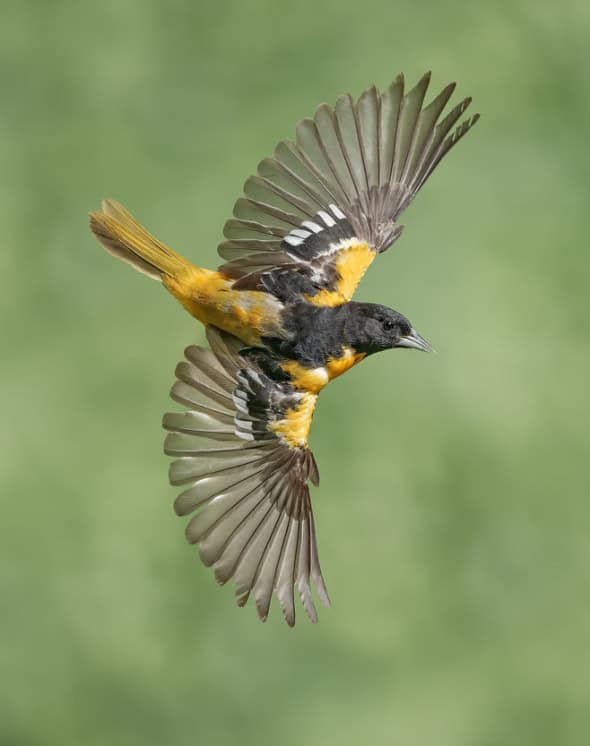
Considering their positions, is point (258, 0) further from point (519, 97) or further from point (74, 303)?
point (74, 303)

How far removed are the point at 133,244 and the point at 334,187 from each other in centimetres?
82

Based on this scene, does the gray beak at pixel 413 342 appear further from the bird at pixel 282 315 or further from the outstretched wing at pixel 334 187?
the outstretched wing at pixel 334 187

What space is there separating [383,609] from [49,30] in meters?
4.34

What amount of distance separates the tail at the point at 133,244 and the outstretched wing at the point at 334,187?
0.69 feet

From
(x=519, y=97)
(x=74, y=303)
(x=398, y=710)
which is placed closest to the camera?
(x=398, y=710)

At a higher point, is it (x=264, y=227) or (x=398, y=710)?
(x=264, y=227)

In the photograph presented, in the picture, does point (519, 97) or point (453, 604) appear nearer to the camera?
point (453, 604)

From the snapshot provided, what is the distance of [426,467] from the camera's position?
27.0 feet

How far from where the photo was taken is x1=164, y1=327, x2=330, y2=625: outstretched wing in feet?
17.9

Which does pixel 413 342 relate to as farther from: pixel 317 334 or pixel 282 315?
pixel 282 315

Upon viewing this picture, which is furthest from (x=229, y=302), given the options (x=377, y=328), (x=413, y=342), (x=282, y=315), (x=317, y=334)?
(x=413, y=342)

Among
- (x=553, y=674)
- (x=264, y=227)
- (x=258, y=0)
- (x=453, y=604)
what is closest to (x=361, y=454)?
(x=453, y=604)

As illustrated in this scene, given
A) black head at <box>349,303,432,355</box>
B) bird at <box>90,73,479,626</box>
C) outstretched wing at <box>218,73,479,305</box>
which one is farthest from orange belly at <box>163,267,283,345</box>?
black head at <box>349,303,432,355</box>

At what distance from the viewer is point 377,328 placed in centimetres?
529
